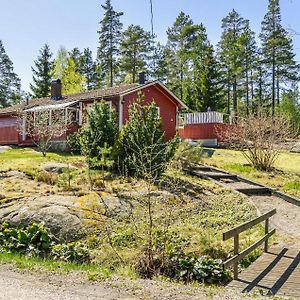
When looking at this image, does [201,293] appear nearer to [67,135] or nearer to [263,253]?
[263,253]

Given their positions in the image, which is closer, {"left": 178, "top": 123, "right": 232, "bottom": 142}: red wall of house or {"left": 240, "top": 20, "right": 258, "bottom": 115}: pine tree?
{"left": 178, "top": 123, "right": 232, "bottom": 142}: red wall of house

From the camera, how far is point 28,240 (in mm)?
8625

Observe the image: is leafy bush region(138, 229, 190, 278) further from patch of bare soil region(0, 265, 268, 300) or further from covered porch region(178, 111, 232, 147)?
covered porch region(178, 111, 232, 147)

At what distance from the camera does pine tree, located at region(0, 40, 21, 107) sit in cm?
5150

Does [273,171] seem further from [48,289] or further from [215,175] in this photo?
[48,289]

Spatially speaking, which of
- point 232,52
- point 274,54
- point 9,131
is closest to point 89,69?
point 232,52

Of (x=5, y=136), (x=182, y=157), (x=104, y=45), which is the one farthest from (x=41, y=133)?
(x=104, y=45)

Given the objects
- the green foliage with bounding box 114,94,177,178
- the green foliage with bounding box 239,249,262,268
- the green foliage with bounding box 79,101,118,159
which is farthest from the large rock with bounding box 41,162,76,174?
the green foliage with bounding box 239,249,262,268

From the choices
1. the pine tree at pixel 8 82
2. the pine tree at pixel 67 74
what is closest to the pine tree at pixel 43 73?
the pine tree at pixel 67 74

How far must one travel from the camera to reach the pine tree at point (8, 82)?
51.5 meters

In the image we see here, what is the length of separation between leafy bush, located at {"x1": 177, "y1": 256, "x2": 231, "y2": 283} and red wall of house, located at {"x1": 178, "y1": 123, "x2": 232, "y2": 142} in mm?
20309

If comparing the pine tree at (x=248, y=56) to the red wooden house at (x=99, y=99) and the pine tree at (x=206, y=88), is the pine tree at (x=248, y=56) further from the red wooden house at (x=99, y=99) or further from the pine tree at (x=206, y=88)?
the red wooden house at (x=99, y=99)

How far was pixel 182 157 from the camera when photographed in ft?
49.3

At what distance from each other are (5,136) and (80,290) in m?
24.5
